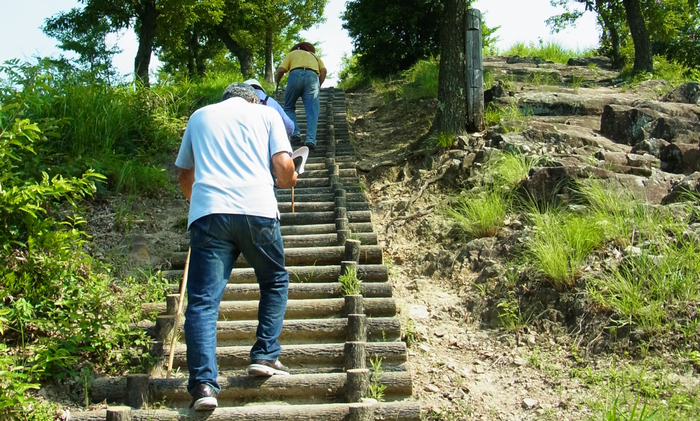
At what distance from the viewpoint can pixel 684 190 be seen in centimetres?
603

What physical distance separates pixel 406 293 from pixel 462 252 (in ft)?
2.57

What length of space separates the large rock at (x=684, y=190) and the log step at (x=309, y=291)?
285 centimetres

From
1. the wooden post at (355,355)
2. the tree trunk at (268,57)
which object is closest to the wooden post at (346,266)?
the wooden post at (355,355)

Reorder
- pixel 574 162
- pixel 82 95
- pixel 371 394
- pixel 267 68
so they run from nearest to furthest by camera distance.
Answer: pixel 371 394
pixel 574 162
pixel 82 95
pixel 267 68

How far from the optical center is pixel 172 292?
575 centimetres

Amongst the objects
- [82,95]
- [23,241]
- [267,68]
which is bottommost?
[23,241]

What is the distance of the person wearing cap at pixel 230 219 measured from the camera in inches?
144

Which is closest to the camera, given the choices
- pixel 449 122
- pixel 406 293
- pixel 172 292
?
pixel 172 292

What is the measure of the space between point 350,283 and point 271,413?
5.85ft

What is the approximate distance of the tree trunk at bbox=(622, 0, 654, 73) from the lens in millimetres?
12859

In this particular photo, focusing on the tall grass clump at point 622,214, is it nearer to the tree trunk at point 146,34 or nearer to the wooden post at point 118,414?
the wooden post at point 118,414

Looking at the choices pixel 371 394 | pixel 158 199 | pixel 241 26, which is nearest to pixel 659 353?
pixel 371 394

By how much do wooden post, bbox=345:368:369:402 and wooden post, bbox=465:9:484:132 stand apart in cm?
Result: 583

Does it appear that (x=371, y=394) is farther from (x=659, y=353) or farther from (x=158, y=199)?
(x=158, y=199)
